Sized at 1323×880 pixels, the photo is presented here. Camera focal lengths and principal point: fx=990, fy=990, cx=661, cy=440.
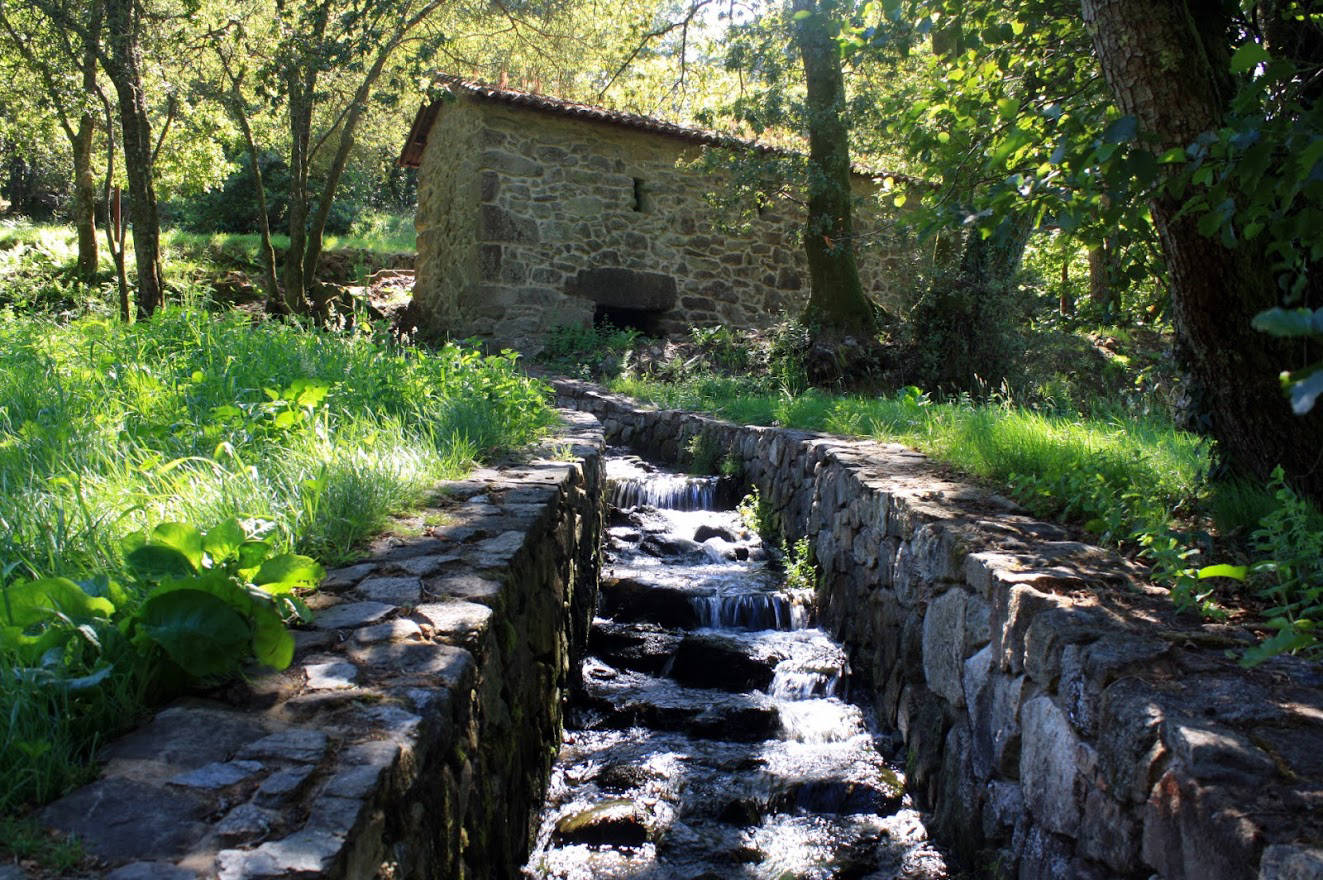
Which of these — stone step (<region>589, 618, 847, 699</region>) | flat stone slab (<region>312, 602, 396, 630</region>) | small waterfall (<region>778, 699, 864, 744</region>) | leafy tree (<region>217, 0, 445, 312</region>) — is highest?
leafy tree (<region>217, 0, 445, 312</region>)

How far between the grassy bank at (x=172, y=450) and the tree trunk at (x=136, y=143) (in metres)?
2.68

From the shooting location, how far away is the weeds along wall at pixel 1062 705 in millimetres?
1873

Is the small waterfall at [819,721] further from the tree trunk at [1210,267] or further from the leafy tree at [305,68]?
the leafy tree at [305,68]

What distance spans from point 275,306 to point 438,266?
2308 mm

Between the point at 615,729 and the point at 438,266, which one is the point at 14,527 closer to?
the point at 615,729

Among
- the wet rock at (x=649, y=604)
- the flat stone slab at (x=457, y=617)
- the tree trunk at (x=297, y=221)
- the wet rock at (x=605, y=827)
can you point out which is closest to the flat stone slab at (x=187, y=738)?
the flat stone slab at (x=457, y=617)

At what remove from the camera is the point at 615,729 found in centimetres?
411

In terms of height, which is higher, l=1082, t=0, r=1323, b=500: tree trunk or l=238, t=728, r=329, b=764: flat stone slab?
l=1082, t=0, r=1323, b=500: tree trunk

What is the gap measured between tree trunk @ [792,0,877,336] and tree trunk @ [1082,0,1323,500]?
7.53 metres

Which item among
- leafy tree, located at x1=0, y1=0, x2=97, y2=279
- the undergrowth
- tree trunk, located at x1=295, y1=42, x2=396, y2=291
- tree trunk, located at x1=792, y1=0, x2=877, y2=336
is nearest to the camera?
the undergrowth

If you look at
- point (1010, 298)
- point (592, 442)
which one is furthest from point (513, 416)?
point (1010, 298)

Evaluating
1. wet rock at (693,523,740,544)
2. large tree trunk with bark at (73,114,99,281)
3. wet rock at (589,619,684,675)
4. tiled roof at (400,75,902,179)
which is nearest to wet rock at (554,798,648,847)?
wet rock at (589,619,684,675)

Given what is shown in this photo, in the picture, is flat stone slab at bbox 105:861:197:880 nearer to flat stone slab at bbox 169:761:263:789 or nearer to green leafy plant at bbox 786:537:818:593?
flat stone slab at bbox 169:761:263:789

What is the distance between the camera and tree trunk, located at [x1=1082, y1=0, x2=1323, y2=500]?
3346mm
